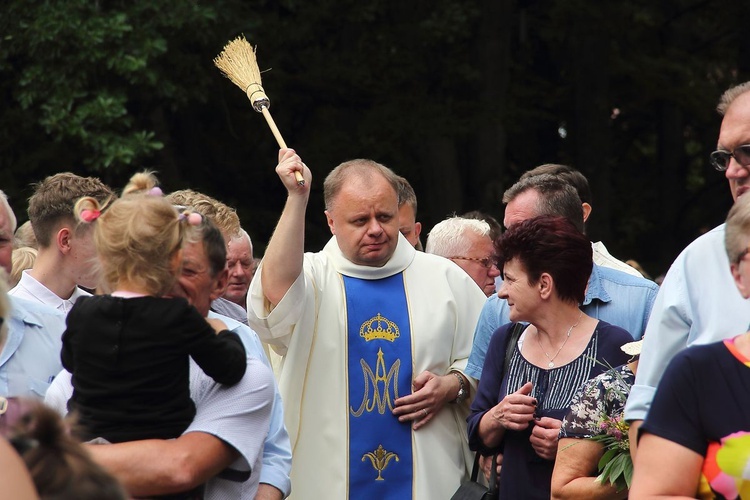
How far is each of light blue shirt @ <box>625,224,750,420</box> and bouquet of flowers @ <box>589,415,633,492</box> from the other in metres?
0.55

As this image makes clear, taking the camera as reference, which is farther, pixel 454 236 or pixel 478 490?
pixel 454 236

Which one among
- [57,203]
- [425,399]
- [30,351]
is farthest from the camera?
[425,399]

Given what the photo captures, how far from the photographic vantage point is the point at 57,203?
15.9 feet

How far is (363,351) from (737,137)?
2.36 meters

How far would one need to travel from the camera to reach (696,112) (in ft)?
58.6

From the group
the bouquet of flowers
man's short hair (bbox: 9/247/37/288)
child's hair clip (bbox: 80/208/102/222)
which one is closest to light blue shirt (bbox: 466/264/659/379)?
the bouquet of flowers

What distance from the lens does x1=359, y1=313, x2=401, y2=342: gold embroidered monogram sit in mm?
5566

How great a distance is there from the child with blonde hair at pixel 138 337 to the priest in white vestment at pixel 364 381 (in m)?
1.91

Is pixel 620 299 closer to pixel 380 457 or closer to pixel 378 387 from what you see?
pixel 378 387

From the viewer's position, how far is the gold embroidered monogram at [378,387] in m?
5.45

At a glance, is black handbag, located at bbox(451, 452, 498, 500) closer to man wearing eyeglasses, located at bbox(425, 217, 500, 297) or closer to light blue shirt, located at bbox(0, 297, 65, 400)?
light blue shirt, located at bbox(0, 297, 65, 400)

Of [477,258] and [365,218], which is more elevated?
[365,218]

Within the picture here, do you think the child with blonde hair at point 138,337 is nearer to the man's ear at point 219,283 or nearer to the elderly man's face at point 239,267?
the man's ear at point 219,283

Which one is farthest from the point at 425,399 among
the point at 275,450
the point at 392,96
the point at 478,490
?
the point at 392,96
